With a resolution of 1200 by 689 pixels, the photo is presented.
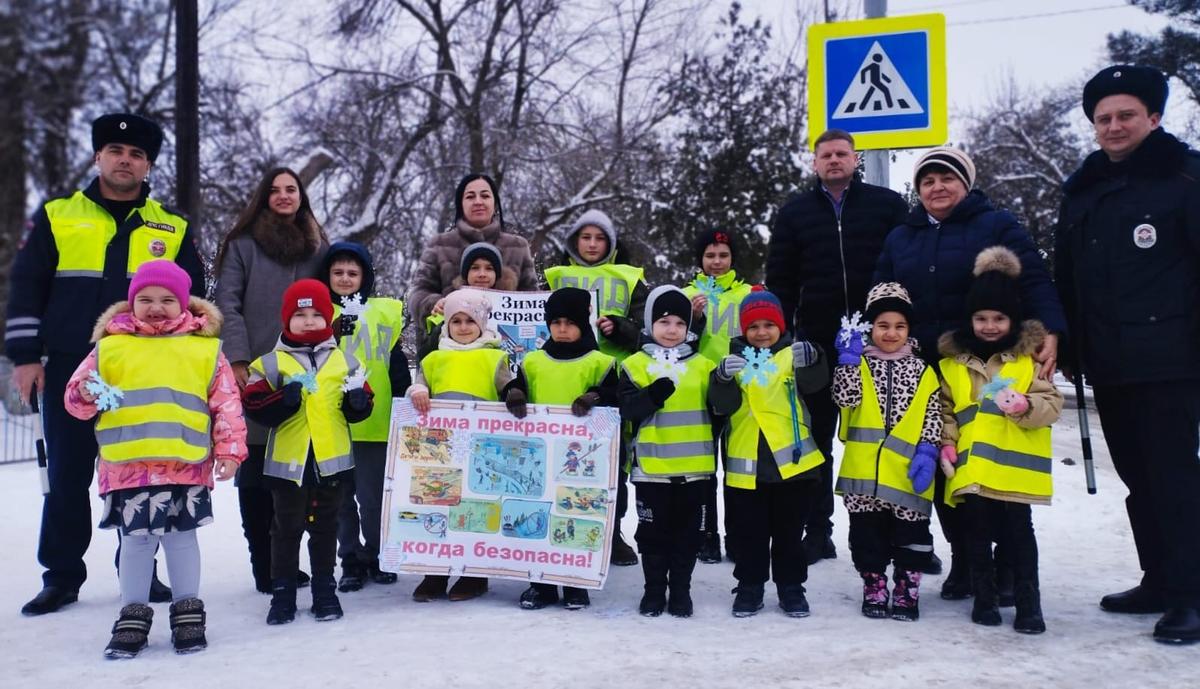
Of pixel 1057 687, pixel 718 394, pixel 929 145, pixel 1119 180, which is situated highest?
pixel 929 145

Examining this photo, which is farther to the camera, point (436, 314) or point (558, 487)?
point (436, 314)

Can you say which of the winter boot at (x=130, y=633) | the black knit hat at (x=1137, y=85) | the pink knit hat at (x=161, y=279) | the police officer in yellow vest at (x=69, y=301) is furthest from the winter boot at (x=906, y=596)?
the police officer in yellow vest at (x=69, y=301)

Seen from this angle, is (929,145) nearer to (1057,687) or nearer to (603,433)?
(603,433)

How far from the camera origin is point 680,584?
4750 millimetres

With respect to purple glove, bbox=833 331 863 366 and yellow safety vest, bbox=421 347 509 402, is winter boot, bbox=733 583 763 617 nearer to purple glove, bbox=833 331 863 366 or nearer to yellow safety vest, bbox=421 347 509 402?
purple glove, bbox=833 331 863 366

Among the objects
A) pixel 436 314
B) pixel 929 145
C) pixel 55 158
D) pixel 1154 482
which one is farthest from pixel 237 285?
pixel 55 158

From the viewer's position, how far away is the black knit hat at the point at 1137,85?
4.57 metres

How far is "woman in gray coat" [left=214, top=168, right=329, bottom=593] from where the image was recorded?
5133 millimetres

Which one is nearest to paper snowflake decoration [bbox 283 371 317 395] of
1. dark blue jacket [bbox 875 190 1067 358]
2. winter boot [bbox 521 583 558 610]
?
winter boot [bbox 521 583 558 610]

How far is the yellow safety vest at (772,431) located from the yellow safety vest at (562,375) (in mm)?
753

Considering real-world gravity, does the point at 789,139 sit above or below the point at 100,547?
above

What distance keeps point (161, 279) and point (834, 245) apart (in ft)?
11.8

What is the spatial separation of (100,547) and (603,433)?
3.60 m

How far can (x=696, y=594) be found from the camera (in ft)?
16.8
